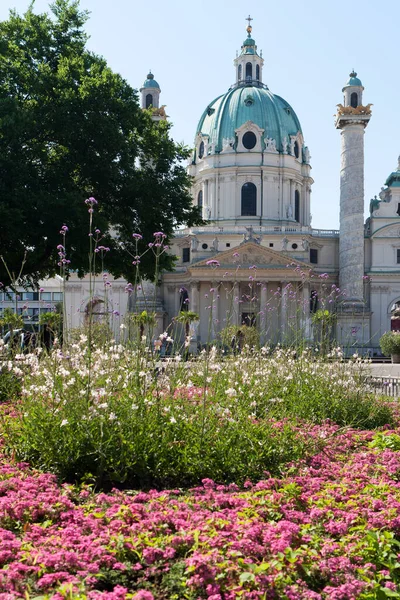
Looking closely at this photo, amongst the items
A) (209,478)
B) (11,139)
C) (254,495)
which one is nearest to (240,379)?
(209,478)

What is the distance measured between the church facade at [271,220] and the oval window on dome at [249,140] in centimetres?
10

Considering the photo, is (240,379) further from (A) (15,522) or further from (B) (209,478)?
(A) (15,522)

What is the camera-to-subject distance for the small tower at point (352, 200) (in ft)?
192

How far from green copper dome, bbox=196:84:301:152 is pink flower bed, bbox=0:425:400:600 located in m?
64.7

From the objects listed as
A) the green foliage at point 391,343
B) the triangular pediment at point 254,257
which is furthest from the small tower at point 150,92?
the green foliage at point 391,343

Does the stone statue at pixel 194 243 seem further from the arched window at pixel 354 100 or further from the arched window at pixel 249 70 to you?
the arched window at pixel 249 70

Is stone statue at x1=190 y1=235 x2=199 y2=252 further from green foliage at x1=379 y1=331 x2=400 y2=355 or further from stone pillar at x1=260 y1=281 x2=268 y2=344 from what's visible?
green foliage at x1=379 y1=331 x2=400 y2=355

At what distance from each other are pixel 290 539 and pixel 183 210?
23767 millimetres

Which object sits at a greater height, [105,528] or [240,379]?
[240,379]

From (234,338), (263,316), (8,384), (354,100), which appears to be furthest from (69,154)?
(354,100)

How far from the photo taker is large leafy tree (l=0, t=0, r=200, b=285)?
77.4ft

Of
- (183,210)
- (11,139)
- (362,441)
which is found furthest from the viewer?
(183,210)

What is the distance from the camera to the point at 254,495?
22.6 ft

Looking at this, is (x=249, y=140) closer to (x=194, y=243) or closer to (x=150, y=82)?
(x=150, y=82)
